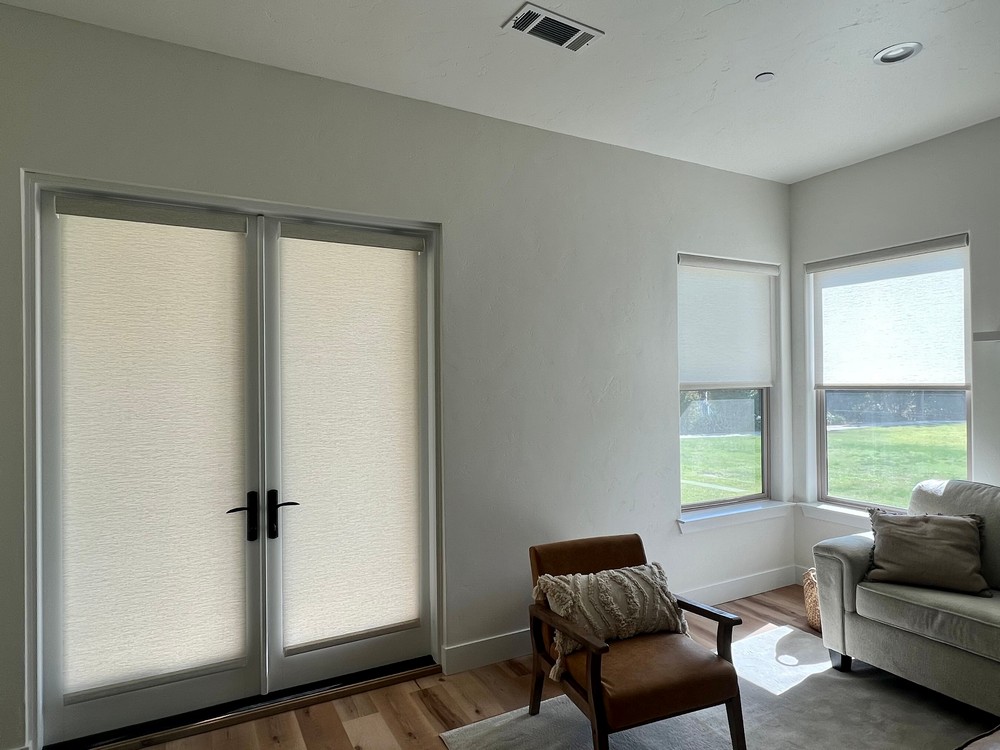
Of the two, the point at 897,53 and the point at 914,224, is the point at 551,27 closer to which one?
the point at 897,53

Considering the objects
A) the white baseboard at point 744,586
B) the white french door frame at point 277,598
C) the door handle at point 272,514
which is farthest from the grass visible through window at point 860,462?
the door handle at point 272,514

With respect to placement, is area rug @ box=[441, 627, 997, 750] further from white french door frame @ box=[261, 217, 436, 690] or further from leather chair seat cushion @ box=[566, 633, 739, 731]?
white french door frame @ box=[261, 217, 436, 690]

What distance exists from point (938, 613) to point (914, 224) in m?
2.27

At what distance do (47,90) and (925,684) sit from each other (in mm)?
4352

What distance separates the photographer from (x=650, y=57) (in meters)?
2.61

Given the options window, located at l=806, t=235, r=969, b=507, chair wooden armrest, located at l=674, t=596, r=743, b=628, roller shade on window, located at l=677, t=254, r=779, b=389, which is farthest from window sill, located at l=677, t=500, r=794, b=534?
chair wooden armrest, located at l=674, t=596, r=743, b=628

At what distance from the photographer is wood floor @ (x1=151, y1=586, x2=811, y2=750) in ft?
8.11

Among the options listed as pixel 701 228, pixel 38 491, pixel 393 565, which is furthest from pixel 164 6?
pixel 701 228

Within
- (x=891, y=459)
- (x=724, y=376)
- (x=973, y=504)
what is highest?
(x=724, y=376)

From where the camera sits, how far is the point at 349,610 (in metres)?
2.98

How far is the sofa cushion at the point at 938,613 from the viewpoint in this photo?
2.45m

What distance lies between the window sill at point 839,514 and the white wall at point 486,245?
0.21m

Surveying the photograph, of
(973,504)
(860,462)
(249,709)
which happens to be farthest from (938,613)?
(249,709)

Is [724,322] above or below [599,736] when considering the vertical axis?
above
